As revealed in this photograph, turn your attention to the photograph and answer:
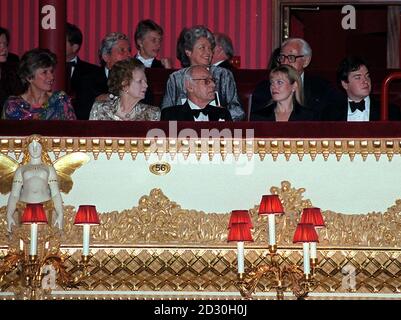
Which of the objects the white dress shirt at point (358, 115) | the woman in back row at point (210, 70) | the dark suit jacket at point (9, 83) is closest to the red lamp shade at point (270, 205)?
the white dress shirt at point (358, 115)

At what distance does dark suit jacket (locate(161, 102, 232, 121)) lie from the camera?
7754 millimetres

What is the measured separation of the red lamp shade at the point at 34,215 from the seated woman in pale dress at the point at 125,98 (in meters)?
1.00

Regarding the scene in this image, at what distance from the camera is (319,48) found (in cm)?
1352

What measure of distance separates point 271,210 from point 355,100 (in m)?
1.40

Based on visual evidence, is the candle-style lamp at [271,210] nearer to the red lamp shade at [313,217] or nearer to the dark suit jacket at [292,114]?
the red lamp shade at [313,217]

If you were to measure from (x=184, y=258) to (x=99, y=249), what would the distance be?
38cm

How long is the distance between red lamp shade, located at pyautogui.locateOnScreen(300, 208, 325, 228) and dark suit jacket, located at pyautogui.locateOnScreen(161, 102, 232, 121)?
1.07 metres

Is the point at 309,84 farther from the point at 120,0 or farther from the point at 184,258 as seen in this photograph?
the point at 120,0

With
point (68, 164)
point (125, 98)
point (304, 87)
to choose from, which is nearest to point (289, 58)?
point (304, 87)

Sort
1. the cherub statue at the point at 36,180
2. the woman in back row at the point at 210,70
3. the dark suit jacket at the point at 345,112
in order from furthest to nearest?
the woman in back row at the point at 210,70 → the dark suit jacket at the point at 345,112 → the cherub statue at the point at 36,180

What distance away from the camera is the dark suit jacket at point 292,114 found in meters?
7.73

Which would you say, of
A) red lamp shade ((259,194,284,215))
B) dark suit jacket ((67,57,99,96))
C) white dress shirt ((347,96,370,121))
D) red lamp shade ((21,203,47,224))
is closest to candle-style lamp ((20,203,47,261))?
red lamp shade ((21,203,47,224))

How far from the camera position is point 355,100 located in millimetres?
8062

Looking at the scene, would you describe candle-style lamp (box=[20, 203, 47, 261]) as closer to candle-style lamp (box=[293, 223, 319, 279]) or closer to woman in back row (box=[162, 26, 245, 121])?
candle-style lamp (box=[293, 223, 319, 279])
